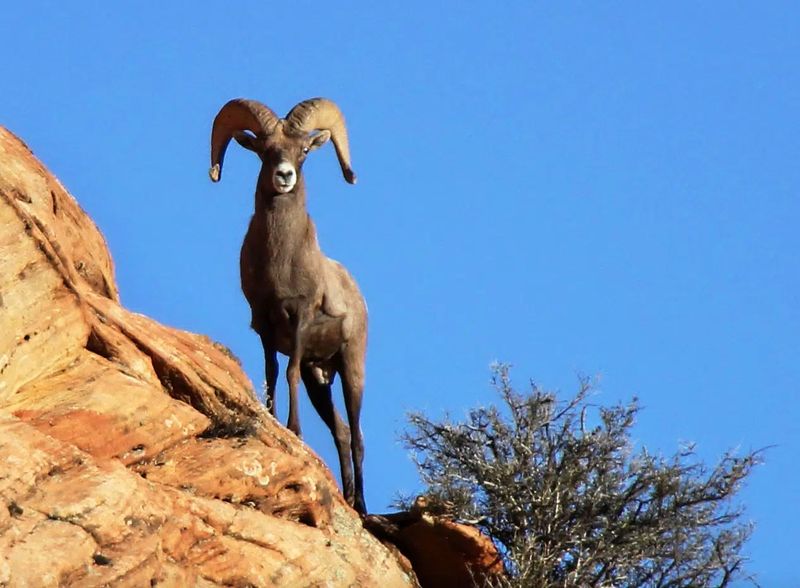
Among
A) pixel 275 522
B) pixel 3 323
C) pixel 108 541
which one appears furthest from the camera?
pixel 275 522

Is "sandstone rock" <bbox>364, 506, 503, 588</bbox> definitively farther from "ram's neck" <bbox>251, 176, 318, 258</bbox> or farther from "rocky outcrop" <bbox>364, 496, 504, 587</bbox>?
"ram's neck" <bbox>251, 176, 318, 258</bbox>

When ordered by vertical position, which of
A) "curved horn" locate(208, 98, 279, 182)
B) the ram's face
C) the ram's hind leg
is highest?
"curved horn" locate(208, 98, 279, 182)

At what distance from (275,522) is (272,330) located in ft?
7.98

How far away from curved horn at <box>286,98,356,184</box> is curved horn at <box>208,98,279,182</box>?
208mm

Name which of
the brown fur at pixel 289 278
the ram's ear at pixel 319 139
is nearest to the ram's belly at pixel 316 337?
the brown fur at pixel 289 278

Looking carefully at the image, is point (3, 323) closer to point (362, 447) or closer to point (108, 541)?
point (108, 541)

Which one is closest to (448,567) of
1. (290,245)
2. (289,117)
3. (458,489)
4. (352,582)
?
(458,489)

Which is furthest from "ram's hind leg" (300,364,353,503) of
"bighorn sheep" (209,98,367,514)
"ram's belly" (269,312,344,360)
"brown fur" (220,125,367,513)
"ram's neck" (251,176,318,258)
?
"ram's neck" (251,176,318,258)

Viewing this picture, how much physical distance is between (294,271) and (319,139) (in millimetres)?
1307

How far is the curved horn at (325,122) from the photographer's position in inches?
523

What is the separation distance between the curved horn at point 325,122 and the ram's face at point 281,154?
0.15m

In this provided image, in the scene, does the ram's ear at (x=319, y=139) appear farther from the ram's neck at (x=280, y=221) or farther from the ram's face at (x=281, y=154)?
the ram's neck at (x=280, y=221)

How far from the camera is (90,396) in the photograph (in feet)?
33.5

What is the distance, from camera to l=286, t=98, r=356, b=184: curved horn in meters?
13.3
